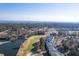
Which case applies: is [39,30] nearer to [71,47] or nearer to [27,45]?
[27,45]

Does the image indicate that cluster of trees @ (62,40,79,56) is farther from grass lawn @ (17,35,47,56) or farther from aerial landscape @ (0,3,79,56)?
grass lawn @ (17,35,47,56)

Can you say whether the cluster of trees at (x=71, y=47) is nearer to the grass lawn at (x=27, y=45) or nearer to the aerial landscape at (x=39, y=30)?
the aerial landscape at (x=39, y=30)

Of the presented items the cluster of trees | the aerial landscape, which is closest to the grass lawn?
the aerial landscape

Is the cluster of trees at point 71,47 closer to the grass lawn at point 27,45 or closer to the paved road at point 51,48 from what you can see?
the paved road at point 51,48

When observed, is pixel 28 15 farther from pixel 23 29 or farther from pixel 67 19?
pixel 67 19

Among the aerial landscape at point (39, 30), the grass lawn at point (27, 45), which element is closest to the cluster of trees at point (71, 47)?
the aerial landscape at point (39, 30)
